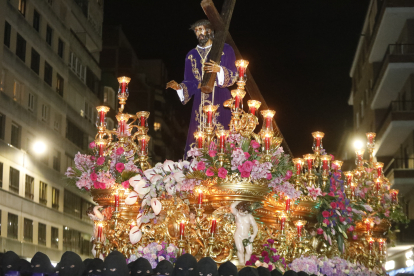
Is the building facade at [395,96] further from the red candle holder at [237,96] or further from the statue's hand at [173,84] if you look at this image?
the red candle holder at [237,96]

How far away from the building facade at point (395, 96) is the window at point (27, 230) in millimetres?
18079

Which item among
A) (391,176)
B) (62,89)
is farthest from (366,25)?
(62,89)

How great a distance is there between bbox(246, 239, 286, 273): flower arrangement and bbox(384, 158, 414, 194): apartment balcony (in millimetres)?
26312

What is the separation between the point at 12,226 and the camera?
3412cm

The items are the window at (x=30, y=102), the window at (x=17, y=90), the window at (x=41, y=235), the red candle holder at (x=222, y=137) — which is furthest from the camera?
the window at (x=41, y=235)

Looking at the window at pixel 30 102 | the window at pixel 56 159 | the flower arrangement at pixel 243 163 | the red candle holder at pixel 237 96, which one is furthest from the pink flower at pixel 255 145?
the window at pixel 56 159

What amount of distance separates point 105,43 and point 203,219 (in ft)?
170

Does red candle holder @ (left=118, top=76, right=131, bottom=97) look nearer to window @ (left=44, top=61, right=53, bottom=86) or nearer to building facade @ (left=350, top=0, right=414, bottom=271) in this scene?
building facade @ (left=350, top=0, right=414, bottom=271)

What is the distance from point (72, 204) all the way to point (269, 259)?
108 ft

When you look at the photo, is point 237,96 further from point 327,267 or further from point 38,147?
point 38,147

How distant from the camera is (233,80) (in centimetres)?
1412

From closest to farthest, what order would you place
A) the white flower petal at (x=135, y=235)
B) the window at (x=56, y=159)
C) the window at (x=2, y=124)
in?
the white flower petal at (x=135, y=235), the window at (x=2, y=124), the window at (x=56, y=159)

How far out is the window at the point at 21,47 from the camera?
36.0 m

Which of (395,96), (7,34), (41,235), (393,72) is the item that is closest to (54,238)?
(41,235)
